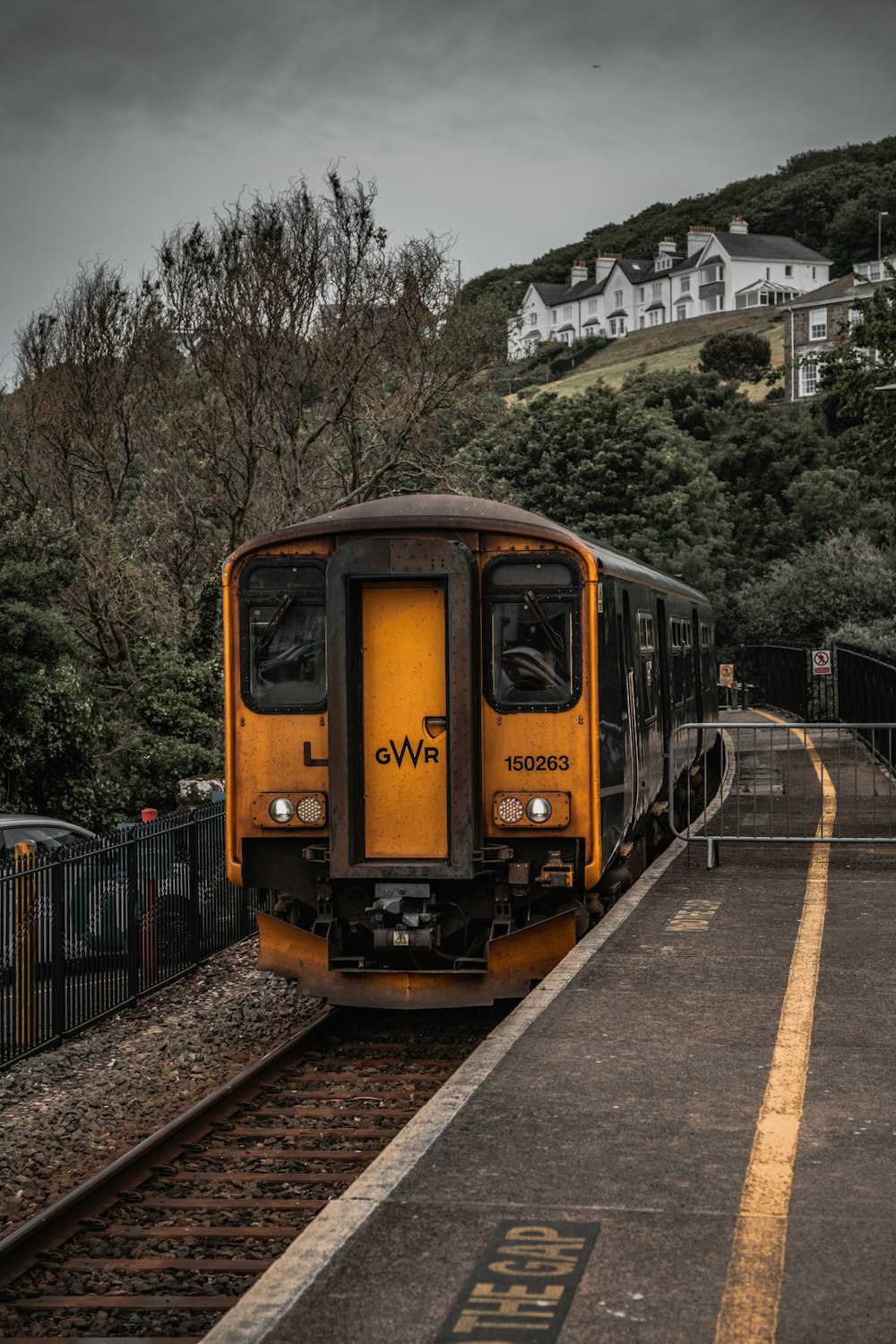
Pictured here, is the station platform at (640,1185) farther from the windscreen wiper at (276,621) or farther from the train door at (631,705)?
the windscreen wiper at (276,621)

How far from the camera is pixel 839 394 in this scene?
1215 inches

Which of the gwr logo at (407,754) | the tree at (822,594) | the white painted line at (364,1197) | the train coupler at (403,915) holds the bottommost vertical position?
the white painted line at (364,1197)

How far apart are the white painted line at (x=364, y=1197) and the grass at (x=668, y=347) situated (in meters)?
89.7

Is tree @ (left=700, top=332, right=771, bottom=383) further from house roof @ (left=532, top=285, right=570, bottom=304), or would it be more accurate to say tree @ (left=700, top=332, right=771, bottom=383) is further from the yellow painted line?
the yellow painted line

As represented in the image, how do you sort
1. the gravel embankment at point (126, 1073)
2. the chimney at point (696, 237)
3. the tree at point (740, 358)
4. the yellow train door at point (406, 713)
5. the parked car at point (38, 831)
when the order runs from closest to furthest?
the gravel embankment at point (126, 1073), the yellow train door at point (406, 713), the parked car at point (38, 831), the tree at point (740, 358), the chimney at point (696, 237)

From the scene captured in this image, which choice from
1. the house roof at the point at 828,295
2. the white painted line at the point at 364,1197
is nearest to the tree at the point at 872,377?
the white painted line at the point at 364,1197

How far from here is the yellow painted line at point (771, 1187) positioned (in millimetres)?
4395

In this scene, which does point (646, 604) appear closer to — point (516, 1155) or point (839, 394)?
point (516, 1155)

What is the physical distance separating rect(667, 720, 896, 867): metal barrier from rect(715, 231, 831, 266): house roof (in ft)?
330

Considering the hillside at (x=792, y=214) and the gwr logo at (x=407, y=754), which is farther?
the hillside at (x=792, y=214)

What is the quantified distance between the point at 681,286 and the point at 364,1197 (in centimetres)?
12327

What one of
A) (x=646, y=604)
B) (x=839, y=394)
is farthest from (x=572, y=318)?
(x=646, y=604)

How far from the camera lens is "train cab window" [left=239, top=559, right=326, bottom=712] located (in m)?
9.73

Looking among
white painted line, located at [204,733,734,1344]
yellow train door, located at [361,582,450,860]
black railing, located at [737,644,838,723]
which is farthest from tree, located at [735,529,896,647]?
white painted line, located at [204,733,734,1344]
